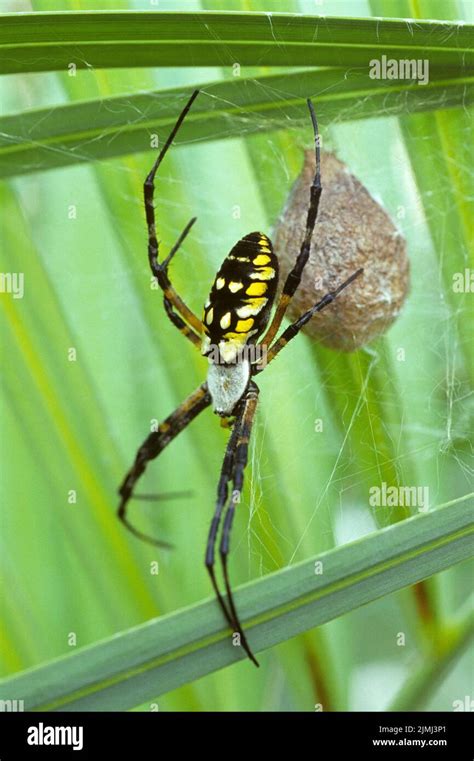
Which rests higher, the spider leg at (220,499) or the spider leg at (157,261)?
the spider leg at (157,261)

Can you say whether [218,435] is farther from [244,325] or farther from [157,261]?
[157,261]

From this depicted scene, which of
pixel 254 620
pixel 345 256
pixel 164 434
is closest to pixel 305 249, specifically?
pixel 345 256

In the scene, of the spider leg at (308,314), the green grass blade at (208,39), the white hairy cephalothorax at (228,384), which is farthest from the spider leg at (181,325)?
the green grass blade at (208,39)

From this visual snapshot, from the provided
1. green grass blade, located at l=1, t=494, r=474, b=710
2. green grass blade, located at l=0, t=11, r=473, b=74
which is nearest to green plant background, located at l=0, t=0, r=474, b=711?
green grass blade, located at l=0, t=11, r=473, b=74

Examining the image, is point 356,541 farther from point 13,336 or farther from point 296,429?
point 13,336

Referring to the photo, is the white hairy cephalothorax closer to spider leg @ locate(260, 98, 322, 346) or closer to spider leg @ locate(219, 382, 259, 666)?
spider leg @ locate(219, 382, 259, 666)

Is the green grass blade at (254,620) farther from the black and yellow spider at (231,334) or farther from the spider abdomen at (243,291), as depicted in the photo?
the spider abdomen at (243,291)
